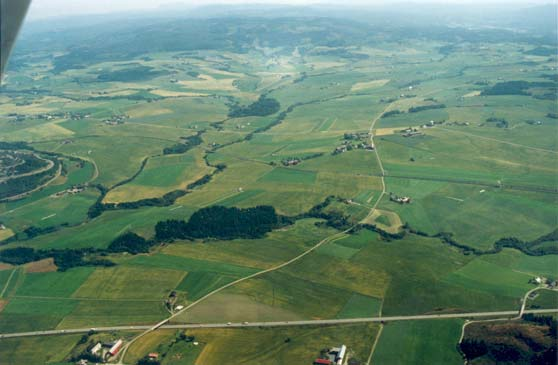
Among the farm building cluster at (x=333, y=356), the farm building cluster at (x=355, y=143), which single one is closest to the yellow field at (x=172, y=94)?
the farm building cluster at (x=355, y=143)

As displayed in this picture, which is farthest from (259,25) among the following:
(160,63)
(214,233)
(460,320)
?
(460,320)

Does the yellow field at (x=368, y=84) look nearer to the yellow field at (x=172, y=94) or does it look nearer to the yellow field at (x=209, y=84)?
the yellow field at (x=209, y=84)

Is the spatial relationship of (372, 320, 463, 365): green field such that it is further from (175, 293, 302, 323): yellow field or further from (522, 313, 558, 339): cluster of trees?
(175, 293, 302, 323): yellow field

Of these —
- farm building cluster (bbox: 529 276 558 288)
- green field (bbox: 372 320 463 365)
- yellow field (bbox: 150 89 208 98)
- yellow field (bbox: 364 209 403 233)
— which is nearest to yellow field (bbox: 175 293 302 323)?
green field (bbox: 372 320 463 365)

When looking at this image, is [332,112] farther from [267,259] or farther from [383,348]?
[383,348]

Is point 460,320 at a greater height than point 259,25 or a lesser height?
lesser

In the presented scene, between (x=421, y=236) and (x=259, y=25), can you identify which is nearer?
(x=421, y=236)

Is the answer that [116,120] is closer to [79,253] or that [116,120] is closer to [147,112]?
[147,112]
